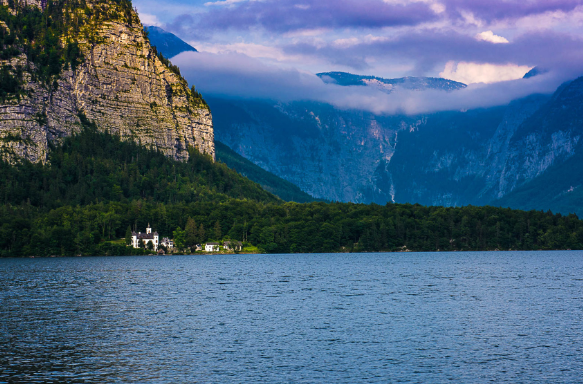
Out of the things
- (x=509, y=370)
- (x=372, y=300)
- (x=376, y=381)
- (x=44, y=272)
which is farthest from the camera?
(x=44, y=272)

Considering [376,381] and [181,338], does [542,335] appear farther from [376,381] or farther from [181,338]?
[181,338]

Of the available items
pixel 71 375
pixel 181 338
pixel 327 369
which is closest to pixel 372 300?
pixel 181 338

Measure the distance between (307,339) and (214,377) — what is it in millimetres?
17935

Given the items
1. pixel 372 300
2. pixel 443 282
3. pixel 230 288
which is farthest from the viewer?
pixel 443 282

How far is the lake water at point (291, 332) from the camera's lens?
50625mm

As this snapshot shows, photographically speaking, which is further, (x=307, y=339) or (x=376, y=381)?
(x=307, y=339)

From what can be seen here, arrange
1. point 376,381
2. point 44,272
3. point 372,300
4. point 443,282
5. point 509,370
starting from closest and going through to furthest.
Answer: point 376,381, point 509,370, point 372,300, point 443,282, point 44,272

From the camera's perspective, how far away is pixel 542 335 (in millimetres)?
65875

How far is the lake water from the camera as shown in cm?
5062

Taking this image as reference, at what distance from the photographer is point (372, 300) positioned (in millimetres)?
97438

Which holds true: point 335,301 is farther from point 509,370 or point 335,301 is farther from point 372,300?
point 509,370

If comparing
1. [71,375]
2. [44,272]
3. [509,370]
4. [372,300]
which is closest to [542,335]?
[509,370]

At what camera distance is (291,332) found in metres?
69.6

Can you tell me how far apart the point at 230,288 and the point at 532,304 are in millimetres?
55369
